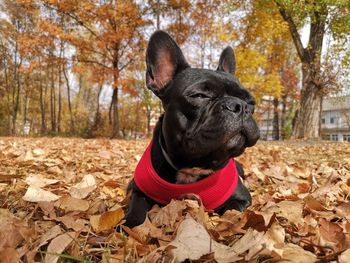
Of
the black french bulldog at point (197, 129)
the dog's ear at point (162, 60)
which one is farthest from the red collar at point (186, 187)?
the dog's ear at point (162, 60)

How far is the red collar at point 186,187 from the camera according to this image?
7.30 feet

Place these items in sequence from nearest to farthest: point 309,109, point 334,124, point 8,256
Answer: point 8,256, point 309,109, point 334,124

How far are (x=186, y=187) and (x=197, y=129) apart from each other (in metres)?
0.39

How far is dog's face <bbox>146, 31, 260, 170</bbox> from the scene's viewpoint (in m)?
2.04

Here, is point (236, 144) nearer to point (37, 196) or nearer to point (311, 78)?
point (37, 196)

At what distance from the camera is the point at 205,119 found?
82.7 inches

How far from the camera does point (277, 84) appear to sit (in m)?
24.3

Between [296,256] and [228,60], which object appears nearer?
[296,256]

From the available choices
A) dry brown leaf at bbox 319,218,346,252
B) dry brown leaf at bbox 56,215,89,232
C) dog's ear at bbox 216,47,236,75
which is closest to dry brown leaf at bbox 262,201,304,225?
dry brown leaf at bbox 319,218,346,252

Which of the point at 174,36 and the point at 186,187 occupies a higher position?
the point at 174,36

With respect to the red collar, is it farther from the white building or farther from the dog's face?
the white building

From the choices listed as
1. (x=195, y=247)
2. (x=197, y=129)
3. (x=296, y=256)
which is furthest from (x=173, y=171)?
(x=296, y=256)

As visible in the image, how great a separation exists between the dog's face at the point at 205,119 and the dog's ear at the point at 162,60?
0.08m

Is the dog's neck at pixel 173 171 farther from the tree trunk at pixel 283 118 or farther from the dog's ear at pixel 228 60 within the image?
the tree trunk at pixel 283 118
